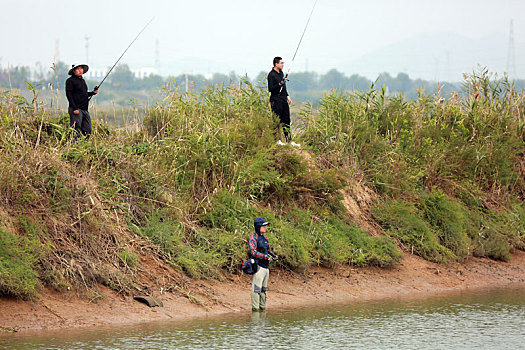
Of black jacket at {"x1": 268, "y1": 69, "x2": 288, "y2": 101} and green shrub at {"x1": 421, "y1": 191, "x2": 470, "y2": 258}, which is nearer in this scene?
black jacket at {"x1": 268, "y1": 69, "x2": 288, "y2": 101}

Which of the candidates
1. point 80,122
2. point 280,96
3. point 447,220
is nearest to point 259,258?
point 80,122

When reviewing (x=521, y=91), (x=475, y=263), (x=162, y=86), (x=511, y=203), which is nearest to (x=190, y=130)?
(x=162, y=86)

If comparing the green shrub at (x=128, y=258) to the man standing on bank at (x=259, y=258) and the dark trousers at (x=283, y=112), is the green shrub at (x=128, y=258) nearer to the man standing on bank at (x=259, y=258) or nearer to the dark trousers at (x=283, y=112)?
the man standing on bank at (x=259, y=258)

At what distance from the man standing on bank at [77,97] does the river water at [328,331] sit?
4356 mm

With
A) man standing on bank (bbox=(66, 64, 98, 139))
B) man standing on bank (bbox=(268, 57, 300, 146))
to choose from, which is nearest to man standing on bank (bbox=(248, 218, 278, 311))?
man standing on bank (bbox=(66, 64, 98, 139))

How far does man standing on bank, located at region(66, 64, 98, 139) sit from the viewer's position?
1272 centimetres

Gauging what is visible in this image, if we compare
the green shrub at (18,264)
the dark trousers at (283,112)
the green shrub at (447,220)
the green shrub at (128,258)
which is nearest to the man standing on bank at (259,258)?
the green shrub at (128,258)

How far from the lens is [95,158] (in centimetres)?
1236

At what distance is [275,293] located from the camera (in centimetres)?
1197

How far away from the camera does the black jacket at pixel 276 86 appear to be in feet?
48.3

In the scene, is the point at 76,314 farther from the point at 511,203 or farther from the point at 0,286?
the point at 511,203

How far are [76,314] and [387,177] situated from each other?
7.85 meters

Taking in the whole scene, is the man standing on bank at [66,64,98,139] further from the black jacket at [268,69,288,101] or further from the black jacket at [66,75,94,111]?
the black jacket at [268,69,288,101]

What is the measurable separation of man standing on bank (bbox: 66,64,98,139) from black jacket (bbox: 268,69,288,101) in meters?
3.57
